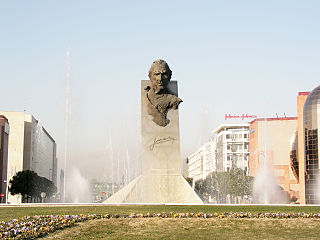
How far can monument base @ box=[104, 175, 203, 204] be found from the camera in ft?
86.0

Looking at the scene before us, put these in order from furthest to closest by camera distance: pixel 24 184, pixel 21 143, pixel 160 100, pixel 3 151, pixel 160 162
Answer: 1. pixel 21 143
2. pixel 3 151
3. pixel 24 184
4. pixel 160 100
5. pixel 160 162

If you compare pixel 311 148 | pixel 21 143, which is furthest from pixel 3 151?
pixel 311 148

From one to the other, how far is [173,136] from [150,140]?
1.29 metres

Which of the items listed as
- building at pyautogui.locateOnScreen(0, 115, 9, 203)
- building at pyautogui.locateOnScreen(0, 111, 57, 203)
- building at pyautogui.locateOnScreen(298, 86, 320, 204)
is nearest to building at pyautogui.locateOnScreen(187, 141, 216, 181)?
building at pyautogui.locateOnScreen(0, 111, 57, 203)

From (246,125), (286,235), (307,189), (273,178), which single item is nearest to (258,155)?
(273,178)

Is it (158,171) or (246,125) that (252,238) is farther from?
(246,125)

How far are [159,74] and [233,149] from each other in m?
88.0

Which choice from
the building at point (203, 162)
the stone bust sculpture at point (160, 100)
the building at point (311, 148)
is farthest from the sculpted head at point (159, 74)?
the building at point (203, 162)

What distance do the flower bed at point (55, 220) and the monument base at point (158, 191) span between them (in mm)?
8270

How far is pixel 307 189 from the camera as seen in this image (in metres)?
51.0

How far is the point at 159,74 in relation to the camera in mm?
27359

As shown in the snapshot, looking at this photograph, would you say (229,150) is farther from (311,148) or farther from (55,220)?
(55,220)
